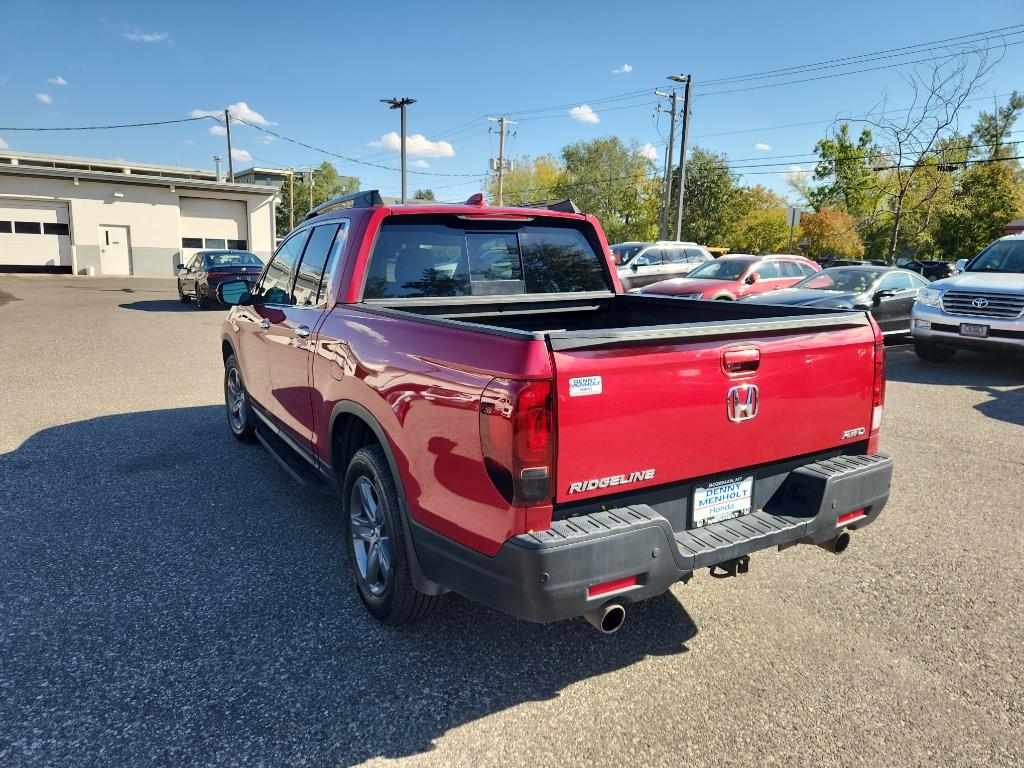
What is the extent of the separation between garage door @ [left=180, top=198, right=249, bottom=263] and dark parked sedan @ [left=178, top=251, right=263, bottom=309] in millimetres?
17652

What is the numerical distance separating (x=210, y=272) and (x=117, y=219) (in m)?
21.6

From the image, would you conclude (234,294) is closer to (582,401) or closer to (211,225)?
(582,401)

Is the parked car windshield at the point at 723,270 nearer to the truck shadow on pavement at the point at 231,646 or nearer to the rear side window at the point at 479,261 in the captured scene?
the rear side window at the point at 479,261

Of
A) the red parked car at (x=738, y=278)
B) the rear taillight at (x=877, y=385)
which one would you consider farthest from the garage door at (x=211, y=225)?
the rear taillight at (x=877, y=385)

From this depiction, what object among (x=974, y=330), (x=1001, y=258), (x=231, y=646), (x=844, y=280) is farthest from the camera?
(x=844, y=280)

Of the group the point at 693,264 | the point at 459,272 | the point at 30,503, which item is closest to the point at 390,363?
the point at 459,272

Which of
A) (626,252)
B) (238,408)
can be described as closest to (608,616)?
(238,408)

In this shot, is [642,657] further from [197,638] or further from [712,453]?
[197,638]

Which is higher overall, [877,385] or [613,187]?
[613,187]

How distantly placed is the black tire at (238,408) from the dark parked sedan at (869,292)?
8610 mm

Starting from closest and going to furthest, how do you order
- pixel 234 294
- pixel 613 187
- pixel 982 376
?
pixel 234 294 → pixel 982 376 → pixel 613 187

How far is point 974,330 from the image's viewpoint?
9391mm

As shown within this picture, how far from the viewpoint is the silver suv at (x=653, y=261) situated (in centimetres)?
1942

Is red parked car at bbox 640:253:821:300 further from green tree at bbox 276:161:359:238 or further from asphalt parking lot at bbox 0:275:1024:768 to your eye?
green tree at bbox 276:161:359:238
